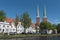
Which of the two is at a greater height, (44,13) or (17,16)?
(44,13)

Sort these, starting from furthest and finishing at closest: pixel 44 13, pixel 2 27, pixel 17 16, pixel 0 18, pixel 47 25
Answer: pixel 44 13, pixel 47 25, pixel 2 27, pixel 0 18, pixel 17 16

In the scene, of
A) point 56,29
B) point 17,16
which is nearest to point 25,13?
point 17,16

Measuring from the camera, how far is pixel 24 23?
11338cm

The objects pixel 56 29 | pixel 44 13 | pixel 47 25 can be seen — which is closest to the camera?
pixel 47 25

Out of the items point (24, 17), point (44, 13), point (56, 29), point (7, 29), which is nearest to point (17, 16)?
point (24, 17)

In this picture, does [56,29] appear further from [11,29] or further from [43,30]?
[11,29]

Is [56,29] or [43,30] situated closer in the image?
[43,30]

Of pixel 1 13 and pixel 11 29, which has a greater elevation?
pixel 1 13

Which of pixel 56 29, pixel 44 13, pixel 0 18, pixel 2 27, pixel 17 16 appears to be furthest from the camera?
pixel 44 13

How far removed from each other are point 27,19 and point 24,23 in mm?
3094

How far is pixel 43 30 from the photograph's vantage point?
463 feet

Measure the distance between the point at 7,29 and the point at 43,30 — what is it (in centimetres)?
2949

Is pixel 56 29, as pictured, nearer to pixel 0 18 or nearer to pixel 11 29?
pixel 11 29

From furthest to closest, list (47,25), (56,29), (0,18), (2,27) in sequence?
(56,29) → (47,25) → (2,27) → (0,18)
